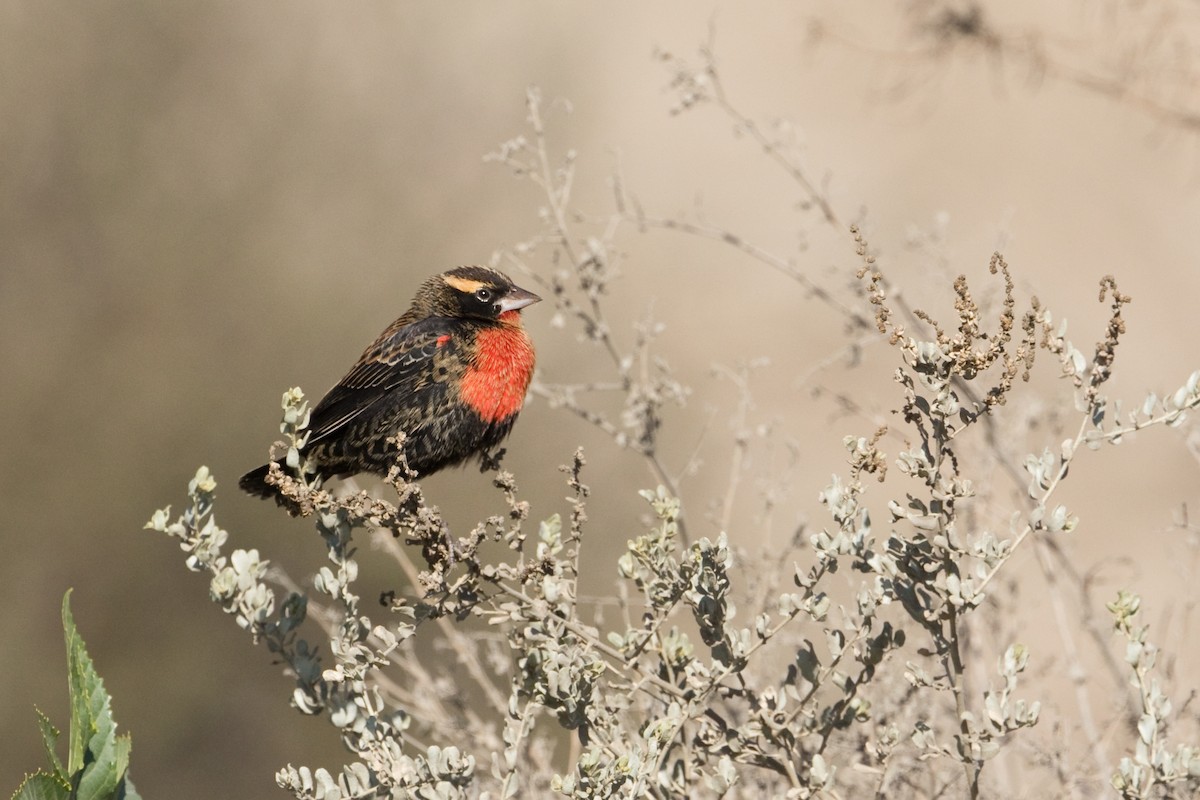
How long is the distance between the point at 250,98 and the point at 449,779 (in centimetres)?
895

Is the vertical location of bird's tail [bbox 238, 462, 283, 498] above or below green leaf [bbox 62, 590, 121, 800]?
above

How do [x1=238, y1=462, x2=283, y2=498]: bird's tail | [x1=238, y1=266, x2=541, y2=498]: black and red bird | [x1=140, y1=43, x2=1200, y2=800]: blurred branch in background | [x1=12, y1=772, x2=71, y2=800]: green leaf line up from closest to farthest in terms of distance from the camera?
[x1=12, y1=772, x2=71, y2=800]: green leaf, [x1=140, y1=43, x2=1200, y2=800]: blurred branch in background, [x1=238, y1=462, x2=283, y2=498]: bird's tail, [x1=238, y1=266, x2=541, y2=498]: black and red bird

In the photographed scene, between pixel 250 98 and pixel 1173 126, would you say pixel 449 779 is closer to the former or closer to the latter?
pixel 1173 126

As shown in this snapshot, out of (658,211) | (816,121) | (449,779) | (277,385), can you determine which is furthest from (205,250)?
(449,779)

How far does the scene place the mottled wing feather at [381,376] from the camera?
3.90 meters

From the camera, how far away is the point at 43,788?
150cm

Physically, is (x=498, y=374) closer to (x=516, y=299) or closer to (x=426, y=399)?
(x=426, y=399)

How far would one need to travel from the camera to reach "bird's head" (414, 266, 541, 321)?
4168 mm

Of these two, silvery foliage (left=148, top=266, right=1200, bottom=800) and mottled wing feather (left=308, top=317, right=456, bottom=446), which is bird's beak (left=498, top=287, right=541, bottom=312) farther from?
silvery foliage (left=148, top=266, right=1200, bottom=800)

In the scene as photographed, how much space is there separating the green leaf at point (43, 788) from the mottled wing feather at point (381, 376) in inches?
94.2

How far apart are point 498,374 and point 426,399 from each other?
9.0 inches

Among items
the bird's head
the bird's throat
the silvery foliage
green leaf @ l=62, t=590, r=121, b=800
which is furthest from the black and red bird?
green leaf @ l=62, t=590, r=121, b=800

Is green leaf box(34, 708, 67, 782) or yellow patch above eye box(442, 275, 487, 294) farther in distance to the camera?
yellow patch above eye box(442, 275, 487, 294)

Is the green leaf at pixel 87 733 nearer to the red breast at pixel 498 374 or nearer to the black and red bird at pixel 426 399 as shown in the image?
the black and red bird at pixel 426 399
